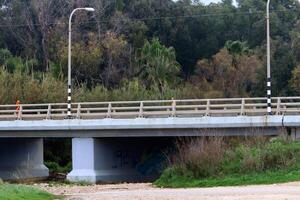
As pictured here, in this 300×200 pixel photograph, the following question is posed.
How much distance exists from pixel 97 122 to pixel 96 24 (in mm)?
49426

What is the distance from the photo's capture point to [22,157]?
6072cm

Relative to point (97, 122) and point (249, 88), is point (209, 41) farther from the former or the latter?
point (97, 122)

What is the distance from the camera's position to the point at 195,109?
49.8 meters

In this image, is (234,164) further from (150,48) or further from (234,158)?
(150,48)

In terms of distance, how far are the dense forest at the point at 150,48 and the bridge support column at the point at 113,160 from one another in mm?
17220

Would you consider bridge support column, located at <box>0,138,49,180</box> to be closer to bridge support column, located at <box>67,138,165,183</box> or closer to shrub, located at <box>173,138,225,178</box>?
bridge support column, located at <box>67,138,165,183</box>

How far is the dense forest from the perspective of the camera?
8450cm

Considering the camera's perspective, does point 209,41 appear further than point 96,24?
Yes

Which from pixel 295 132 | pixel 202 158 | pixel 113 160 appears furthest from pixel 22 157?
pixel 202 158

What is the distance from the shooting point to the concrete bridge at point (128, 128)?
4588 centimetres

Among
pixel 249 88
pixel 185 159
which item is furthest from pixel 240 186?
pixel 249 88

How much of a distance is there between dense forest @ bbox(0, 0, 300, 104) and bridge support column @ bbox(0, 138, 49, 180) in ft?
40.7

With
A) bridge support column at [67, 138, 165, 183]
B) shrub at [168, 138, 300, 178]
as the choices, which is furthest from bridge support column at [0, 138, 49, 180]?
shrub at [168, 138, 300, 178]

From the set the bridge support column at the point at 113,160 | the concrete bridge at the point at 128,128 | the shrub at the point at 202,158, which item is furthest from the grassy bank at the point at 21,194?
the bridge support column at the point at 113,160
